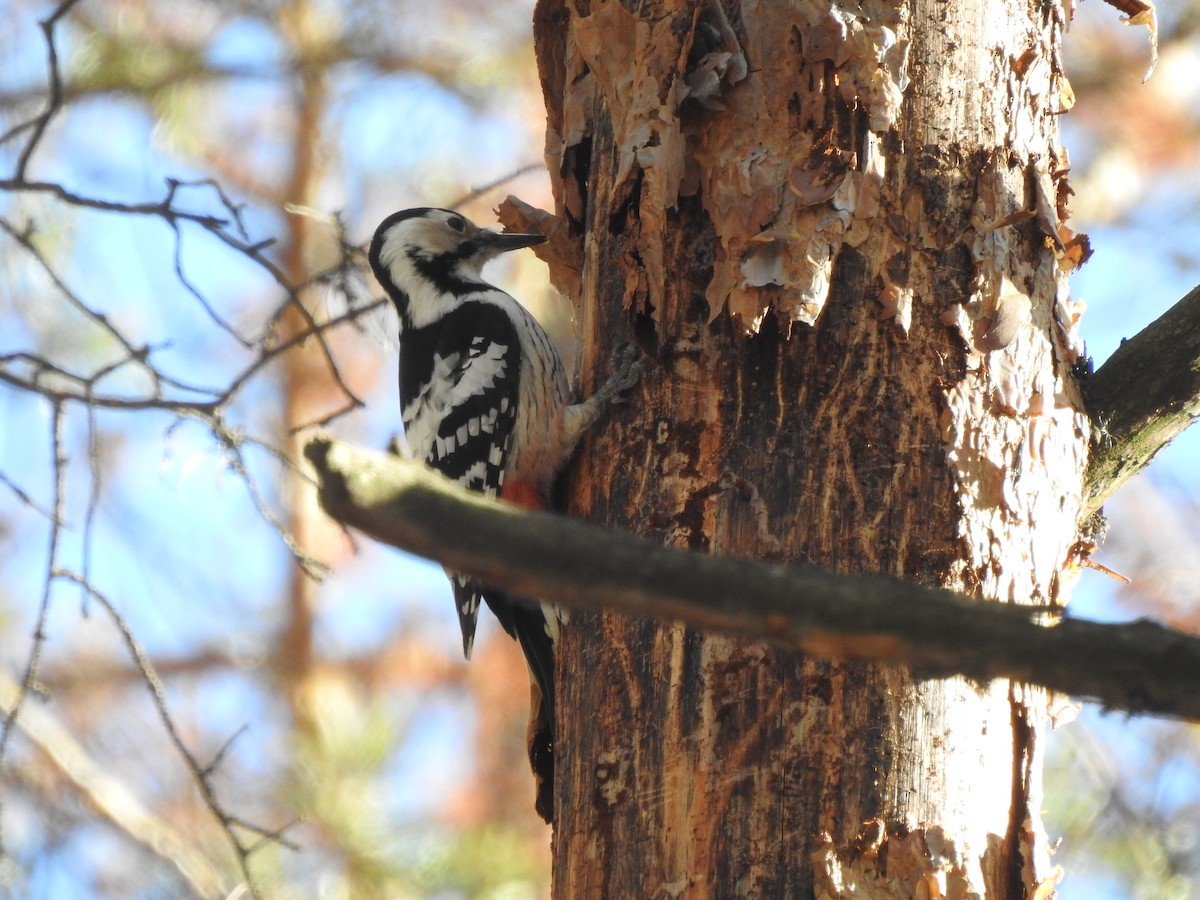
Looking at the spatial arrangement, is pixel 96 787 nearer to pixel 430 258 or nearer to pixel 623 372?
pixel 430 258

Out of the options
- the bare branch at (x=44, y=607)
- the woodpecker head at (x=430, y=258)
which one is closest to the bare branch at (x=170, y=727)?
the bare branch at (x=44, y=607)

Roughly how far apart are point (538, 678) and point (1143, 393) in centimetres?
155

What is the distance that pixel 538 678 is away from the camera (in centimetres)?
326

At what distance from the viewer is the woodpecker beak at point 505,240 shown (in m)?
3.75

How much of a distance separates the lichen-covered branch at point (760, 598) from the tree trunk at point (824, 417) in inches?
39.7

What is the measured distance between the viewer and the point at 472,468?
A: 3.83 meters

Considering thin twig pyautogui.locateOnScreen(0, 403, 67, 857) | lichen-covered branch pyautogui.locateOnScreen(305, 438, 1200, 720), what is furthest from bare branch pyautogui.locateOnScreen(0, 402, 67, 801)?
lichen-covered branch pyautogui.locateOnScreen(305, 438, 1200, 720)

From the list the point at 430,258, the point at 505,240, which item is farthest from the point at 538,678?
the point at 430,258

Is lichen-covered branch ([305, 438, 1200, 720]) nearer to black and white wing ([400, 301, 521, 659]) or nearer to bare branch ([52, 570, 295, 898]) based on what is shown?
bare branch ([52, 570, 295, 898])

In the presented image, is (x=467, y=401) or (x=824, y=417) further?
(x=467, y=401)

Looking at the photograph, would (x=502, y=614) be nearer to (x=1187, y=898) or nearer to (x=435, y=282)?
(x=435, y=282)

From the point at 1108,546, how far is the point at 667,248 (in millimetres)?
3868

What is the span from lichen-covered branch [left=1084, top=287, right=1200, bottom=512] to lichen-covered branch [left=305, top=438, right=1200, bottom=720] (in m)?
1.51

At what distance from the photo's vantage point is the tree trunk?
221 cm
